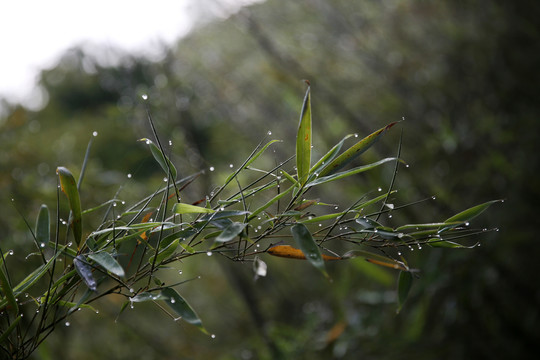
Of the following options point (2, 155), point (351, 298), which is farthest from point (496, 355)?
point (2, 155)

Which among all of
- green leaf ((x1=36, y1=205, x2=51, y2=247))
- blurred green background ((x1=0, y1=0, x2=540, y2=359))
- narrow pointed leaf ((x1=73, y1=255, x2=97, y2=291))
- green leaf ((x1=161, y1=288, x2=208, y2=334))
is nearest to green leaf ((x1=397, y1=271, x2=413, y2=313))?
green leaf ((x1=161, y1=288, x2=208, y2=334))

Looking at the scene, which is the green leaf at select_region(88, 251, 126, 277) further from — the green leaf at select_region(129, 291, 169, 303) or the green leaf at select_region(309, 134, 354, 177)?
the green leaf at select_region(309, 134, 354, 177)

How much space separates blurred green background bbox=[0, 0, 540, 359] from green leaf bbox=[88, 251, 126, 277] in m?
0.68

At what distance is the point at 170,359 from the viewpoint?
2.15 metres

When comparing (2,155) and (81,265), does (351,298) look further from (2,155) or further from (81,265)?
(81,265)

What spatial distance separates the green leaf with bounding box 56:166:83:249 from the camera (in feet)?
1.85

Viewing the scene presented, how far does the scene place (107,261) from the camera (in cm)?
52

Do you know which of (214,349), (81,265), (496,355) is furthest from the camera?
(214,349)

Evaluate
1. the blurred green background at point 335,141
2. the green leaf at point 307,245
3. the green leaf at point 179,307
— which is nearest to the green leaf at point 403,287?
the green leaf at point 307,245

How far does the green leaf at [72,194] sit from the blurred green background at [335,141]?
611 millimetres

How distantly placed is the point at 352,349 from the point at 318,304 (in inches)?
25.2

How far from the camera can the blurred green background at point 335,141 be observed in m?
1.71

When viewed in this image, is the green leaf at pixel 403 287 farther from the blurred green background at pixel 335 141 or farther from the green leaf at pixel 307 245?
the blurred green background at pixel 335 141

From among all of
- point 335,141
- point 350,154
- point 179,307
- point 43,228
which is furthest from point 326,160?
point 335,141
